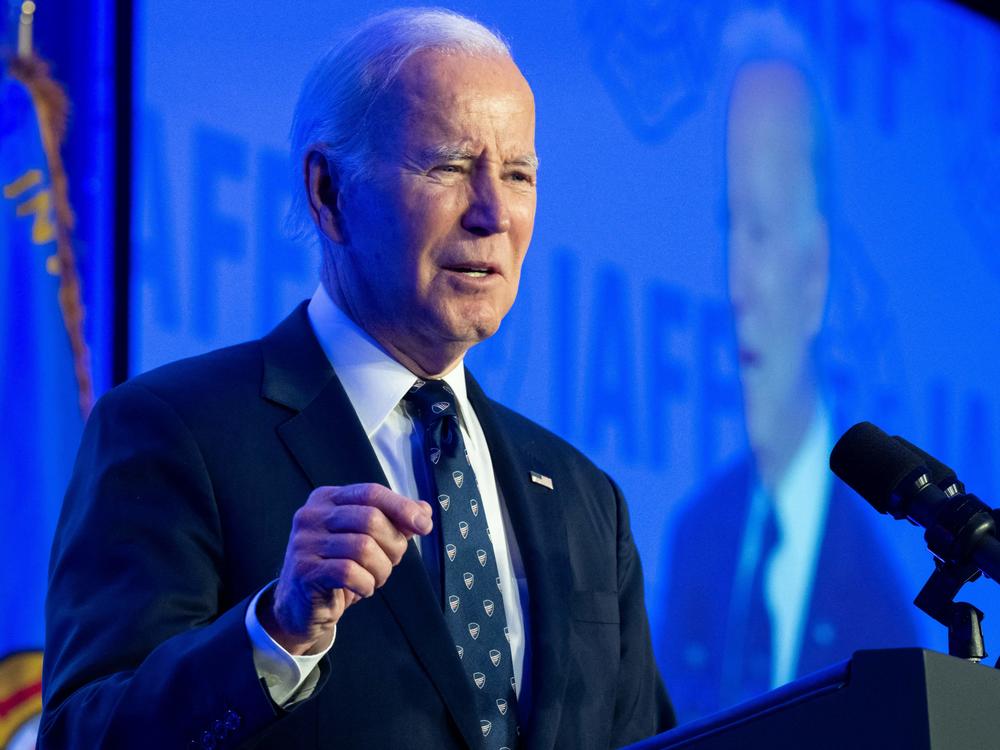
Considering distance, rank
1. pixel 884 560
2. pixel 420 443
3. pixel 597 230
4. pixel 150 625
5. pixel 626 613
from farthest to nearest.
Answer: pixel 884 560 → pixel 597 230 → pixel 626 613 → pixel 420 443 → pixel 150 625

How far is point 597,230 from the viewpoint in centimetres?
320

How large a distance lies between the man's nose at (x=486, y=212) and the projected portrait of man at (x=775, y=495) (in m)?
1.51

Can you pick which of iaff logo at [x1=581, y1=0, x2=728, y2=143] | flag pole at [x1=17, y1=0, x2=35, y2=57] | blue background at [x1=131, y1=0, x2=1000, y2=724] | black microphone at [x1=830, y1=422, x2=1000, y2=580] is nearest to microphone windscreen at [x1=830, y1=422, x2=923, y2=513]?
black microphone at [x1=830, y1=422, x2=1000, y2=580]

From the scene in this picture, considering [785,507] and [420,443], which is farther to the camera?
[785,507]

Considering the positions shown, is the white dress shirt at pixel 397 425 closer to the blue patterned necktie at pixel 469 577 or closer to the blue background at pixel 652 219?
the blue patterned necktie at pixel 469 577

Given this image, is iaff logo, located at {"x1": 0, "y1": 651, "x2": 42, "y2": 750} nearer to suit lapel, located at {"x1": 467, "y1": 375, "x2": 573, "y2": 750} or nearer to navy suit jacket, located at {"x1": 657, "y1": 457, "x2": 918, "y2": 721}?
suit lapel, located at {"x1": 467, "y1": 375, "x2": 573, "y2": 750}

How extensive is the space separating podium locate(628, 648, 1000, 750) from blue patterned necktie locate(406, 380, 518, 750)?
563 mm

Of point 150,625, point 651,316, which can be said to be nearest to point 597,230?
point 651,316

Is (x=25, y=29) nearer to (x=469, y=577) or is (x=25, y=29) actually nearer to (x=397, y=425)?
(x=397, y=425)

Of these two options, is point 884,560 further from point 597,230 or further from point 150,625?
point 150,625

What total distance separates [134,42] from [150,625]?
1.31m

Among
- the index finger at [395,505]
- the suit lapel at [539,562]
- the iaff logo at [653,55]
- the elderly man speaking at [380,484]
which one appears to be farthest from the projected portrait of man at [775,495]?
the index finger at [395,505]

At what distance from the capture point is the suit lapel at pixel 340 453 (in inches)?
66.0

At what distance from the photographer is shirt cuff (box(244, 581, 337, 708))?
1407mm
